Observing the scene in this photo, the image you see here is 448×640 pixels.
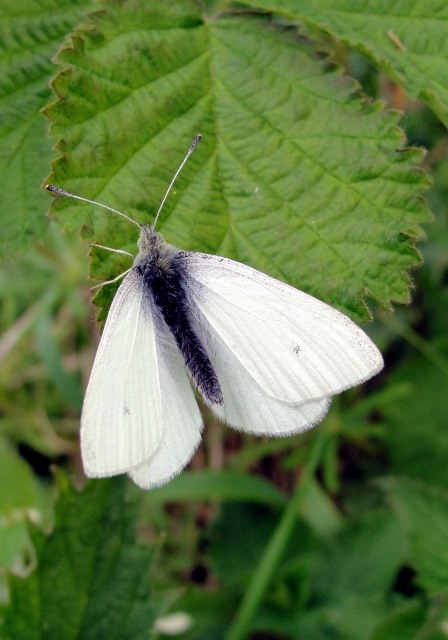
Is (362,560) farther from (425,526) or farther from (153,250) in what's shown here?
(153,250)

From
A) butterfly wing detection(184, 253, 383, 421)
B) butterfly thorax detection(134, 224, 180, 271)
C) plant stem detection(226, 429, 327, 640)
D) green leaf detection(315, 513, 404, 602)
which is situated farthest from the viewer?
green leaf detection(315, 513, 404, 602)

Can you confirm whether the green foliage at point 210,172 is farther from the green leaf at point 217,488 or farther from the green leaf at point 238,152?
the green leaf at point 217,488

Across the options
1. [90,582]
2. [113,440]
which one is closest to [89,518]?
[90,582]

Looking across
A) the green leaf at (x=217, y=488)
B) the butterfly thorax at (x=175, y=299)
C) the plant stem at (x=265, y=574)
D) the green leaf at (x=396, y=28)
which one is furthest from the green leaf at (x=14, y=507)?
the green leaf at (x=396, y=28)

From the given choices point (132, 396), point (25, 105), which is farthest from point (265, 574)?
point (25, 105)

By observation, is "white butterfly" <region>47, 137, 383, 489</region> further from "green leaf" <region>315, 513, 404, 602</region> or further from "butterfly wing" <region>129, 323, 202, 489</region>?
"green leaf" <region>315, 513, 404, 602</region>

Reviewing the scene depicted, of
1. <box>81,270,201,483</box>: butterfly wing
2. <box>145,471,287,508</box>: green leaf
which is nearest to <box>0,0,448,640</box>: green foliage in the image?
<box>81,270,201,483</box>: butterfly wing
